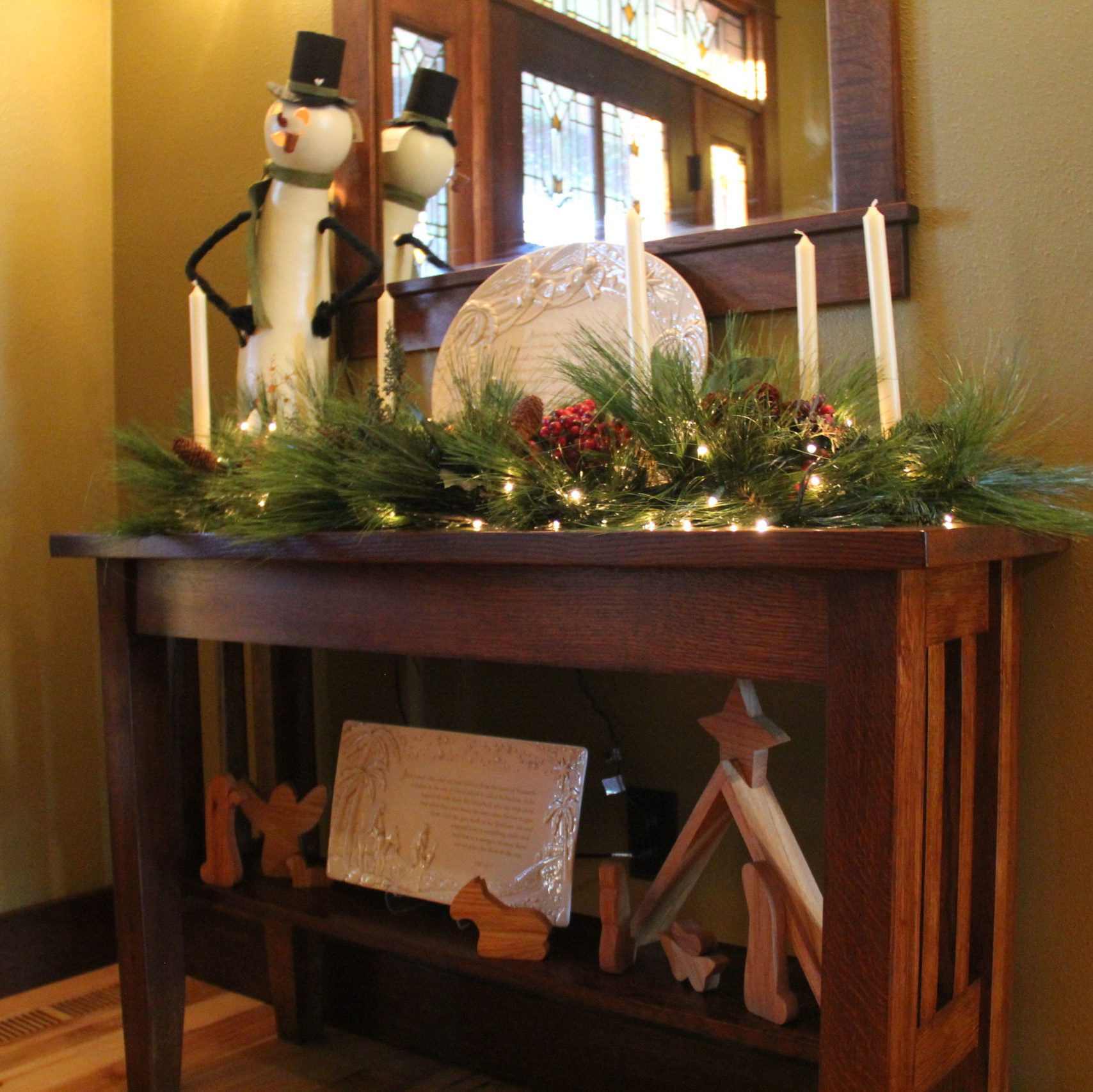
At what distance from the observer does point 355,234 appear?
1498 millimetres

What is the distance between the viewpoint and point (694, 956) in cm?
96

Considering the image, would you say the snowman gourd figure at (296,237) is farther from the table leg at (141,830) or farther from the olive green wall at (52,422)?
the olive green wall at (52,422)

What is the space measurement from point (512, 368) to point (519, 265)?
15cm

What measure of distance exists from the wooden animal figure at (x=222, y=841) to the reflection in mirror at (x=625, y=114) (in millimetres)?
726

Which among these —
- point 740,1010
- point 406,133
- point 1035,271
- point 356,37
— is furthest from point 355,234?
point 740,1010

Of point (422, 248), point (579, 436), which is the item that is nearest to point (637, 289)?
point (579, 436)

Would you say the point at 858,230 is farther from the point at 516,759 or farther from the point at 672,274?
the point at 516,759

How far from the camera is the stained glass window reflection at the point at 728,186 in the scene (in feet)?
3.96

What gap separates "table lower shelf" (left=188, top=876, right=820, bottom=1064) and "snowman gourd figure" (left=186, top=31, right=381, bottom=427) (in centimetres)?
59

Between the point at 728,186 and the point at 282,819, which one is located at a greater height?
the point at 728,186

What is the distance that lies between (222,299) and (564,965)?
3.18 feet

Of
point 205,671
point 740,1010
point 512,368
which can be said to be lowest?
point 740,1010

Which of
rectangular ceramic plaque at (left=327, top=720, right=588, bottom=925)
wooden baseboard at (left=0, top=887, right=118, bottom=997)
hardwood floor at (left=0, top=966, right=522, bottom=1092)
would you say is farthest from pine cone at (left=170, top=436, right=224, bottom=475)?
wooden baseboard at (left=0, top=887, right=118, bottom=997)

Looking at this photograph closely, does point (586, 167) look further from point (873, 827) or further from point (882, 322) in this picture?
point (873, 827)
